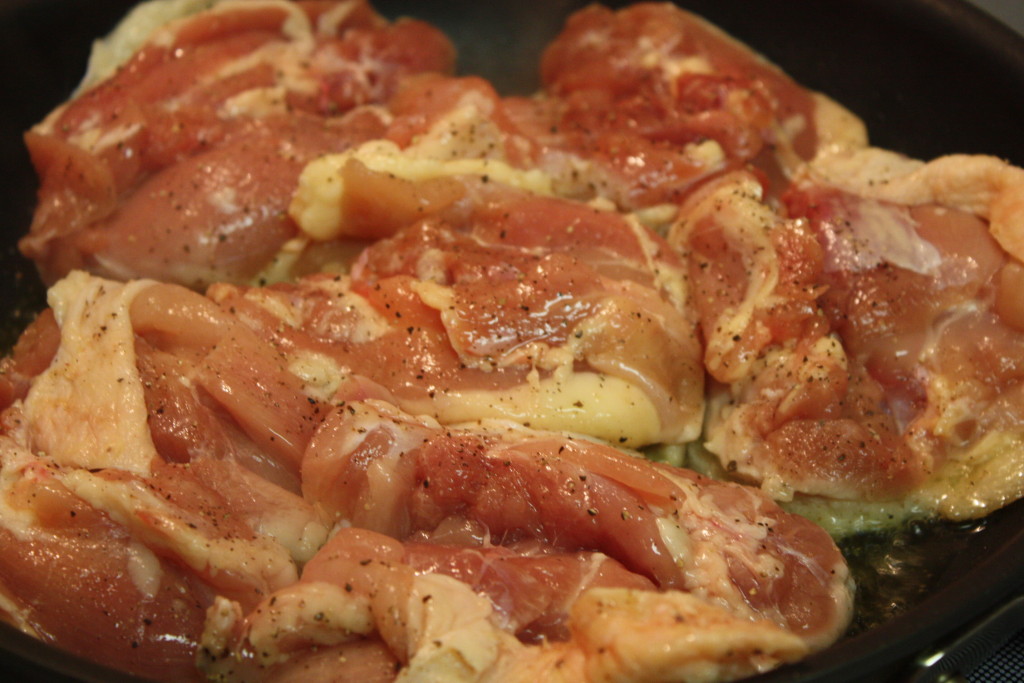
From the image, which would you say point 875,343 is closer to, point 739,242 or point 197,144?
point 739,242

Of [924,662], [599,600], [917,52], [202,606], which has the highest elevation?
[917,52]

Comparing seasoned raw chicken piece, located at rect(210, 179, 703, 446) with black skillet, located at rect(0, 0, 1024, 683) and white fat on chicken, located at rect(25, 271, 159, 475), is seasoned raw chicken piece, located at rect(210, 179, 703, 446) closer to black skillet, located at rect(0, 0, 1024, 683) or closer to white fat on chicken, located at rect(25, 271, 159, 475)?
white fat on chicken, located at rect(25, 271, 159, 475)

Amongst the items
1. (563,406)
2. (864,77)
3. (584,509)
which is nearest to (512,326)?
(563,406)

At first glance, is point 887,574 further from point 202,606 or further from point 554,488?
point 202,606

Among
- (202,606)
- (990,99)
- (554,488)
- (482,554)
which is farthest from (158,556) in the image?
(990,99)

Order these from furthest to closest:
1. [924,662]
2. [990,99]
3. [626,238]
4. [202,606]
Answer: [990,99]
[626,238]
[202,606]
[924,662]

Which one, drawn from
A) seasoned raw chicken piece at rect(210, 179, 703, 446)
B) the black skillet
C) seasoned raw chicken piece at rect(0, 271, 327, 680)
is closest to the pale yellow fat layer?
seasoned raw chicken piece at rect(210, 179, 703, 446)
